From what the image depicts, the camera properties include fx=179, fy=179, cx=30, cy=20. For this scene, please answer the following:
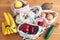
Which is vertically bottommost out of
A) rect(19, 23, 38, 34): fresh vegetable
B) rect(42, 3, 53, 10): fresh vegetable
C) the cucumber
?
the cucumber

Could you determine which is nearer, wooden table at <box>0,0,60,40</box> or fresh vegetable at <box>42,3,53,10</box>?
wooden table at <box>0,0,60,40</box>

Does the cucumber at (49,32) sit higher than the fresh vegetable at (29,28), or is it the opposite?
the fresh vegetable at (29,28)

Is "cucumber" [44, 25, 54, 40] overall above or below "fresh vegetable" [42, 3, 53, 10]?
below

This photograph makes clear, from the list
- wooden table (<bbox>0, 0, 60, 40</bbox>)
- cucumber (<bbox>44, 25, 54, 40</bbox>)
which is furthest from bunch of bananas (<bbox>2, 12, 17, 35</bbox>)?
cucumber (<bbox>44, 25, 54, 40</bbox>)

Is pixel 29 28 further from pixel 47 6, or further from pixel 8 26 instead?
pixel 47 6

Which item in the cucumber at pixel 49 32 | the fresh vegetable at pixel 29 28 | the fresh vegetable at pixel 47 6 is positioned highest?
the fresh vegetable at pixel 47 6

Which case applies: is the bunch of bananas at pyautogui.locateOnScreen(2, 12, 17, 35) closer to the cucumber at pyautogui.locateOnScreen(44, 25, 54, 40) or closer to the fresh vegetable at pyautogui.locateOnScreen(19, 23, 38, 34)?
the fresh vegetable at pyautogui.locateOnScreen(19, 23, 38, 34)

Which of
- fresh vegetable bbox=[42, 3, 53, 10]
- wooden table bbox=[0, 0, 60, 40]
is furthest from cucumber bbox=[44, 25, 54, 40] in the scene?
fresh vegetable bbox=[42, 3, 53, 10]

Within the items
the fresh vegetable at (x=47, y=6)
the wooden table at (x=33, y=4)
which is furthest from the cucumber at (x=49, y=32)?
the fresh vegetable at (x=47, y=6)

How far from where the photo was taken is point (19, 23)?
134cm

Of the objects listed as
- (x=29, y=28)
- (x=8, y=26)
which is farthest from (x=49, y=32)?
(x=8, y=26)

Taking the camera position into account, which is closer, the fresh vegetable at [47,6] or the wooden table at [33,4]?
the wooden table at [33,4]

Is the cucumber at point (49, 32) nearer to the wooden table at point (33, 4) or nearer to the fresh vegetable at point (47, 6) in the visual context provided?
the wooden table at point (33, 4)

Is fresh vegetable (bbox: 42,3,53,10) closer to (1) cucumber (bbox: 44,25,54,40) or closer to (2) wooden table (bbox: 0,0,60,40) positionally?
(2) wooden table (bbox: 0,0,60,40)
